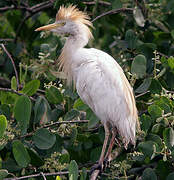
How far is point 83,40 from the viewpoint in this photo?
386 centimetres

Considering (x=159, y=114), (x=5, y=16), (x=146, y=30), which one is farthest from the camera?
(x=5, y=16)

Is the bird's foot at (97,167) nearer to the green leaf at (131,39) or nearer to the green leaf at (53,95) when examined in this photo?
the green leaf at (53,95)

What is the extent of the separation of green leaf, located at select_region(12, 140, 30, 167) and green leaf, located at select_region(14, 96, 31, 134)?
13 cm

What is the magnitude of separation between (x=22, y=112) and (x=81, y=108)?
62cm

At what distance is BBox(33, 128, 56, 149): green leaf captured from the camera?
10.2ft

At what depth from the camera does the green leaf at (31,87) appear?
3334mm

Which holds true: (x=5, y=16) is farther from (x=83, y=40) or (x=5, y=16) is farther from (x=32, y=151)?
(x=32, y=151)

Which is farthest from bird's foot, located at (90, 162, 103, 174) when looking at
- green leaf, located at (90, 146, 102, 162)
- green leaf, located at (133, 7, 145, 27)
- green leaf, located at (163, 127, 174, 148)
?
green leaf, located at (133, 7, 145, 27)

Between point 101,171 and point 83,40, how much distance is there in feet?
3.68

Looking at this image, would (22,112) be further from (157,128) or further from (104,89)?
(157,128)

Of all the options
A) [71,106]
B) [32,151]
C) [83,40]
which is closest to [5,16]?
[83,40]

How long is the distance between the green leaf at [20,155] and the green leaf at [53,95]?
0.47 m

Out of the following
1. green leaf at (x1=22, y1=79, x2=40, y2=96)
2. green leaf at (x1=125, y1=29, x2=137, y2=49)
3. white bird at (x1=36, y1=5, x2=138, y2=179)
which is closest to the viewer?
green leaf at (x1=22, y1=79, x2=40, y2=96)

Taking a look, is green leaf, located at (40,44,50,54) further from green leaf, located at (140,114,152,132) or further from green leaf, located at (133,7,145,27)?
green leaf, located at (140,114,152,132)
